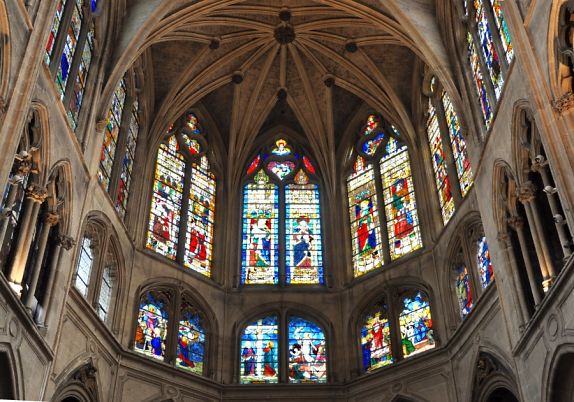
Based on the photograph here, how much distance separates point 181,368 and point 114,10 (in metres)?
8.87

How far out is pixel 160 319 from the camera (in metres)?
17.5

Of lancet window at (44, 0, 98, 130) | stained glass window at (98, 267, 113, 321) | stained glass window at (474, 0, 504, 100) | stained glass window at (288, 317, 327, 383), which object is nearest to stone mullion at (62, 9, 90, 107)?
lancet window at (44, 0, 98, 130)

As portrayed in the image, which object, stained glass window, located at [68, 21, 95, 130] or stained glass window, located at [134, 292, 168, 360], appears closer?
stained glass window, located at [68, 21, 95, 130]

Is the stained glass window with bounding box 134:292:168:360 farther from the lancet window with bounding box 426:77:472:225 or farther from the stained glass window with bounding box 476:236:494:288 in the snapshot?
the stained glass window with bounding box 476:236:494:288

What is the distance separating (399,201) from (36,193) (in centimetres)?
1056

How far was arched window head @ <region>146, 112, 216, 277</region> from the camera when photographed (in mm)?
19125

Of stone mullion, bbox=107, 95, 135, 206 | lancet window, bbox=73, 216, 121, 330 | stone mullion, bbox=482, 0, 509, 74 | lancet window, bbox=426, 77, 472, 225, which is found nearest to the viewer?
stone mullion, bbox=482, 0, 509, 74

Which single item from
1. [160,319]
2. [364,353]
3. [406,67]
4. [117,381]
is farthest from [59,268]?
[406,67]

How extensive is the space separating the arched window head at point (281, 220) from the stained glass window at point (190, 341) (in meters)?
2.03

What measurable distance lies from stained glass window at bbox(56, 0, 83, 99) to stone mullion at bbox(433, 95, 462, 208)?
9195 millimetres

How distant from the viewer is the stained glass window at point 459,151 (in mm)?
16766

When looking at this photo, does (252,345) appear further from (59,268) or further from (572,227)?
(572,227)

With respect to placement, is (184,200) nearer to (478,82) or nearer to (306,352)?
(306,352)

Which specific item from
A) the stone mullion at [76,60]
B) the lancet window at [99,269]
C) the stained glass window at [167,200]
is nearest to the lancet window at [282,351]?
the stained glass window at [167,200]
